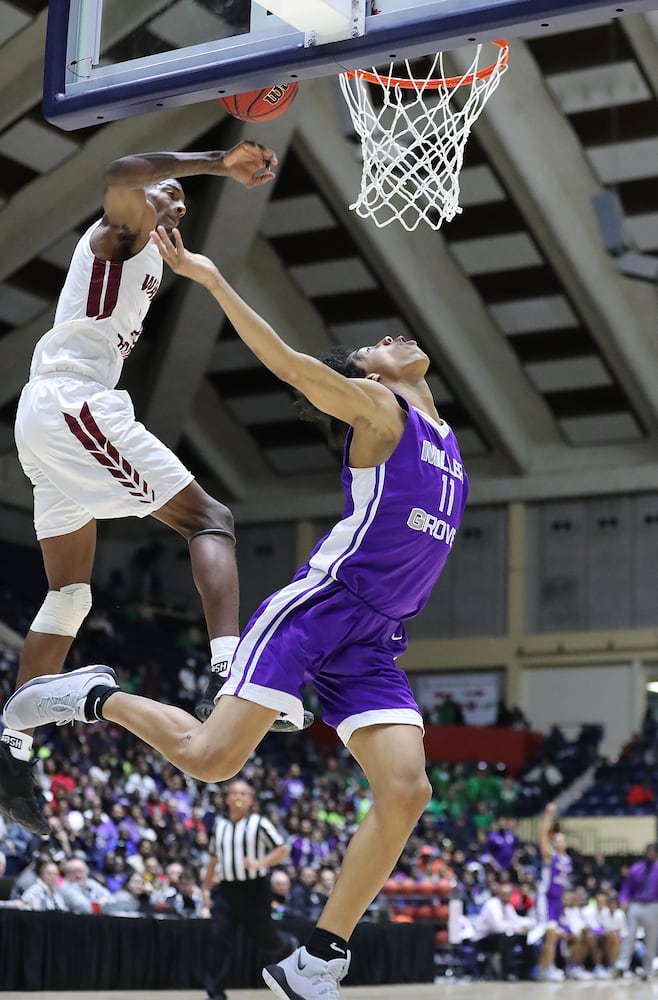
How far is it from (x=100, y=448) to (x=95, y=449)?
20 millimetres

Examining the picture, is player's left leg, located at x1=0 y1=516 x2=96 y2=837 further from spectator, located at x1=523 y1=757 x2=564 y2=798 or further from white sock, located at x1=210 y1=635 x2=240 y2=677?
spectator, located at x1=523 y1=757 x2=564 y2=798

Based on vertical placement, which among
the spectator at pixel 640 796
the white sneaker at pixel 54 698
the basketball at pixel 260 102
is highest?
the basketball at pixel 260 102

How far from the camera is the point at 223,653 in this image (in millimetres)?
5395

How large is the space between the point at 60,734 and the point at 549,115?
13684mm

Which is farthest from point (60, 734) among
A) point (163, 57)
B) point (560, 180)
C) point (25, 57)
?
point (163, 57)

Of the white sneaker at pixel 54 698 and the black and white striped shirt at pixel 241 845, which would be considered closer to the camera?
the white sneaker at pixel 54 698

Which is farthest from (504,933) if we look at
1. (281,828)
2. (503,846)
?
(503,846)

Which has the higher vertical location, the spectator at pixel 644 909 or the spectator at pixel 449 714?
A: the spectator at pixel 449 714

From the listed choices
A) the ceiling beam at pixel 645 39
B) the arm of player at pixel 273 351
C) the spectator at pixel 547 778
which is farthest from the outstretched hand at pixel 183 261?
the spectator at pixel 547 778

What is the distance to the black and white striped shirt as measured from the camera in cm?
1118

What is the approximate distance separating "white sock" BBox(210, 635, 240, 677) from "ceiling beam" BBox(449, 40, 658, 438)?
19.6 m

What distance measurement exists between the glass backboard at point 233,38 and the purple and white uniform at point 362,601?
135cm

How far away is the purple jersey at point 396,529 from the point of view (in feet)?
16.9

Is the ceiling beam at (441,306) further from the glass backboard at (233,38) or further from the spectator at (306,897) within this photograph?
the glass backboard at (233,38)
